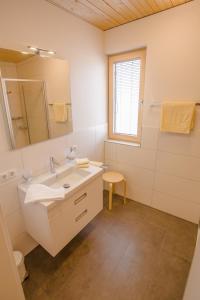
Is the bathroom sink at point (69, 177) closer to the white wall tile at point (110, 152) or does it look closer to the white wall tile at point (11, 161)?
the white wall tile at point (11, 161)

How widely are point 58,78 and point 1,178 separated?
42.9 inches

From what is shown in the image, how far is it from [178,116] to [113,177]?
115cm

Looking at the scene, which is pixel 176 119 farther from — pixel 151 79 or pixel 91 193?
pixel 91 193

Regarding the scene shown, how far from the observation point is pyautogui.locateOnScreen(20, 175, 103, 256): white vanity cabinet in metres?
1.25

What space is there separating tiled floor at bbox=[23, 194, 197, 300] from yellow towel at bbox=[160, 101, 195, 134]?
1172mm

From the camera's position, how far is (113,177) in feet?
7.59

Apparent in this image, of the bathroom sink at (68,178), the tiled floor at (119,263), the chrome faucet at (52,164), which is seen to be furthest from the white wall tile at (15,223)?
the chrome faucet at (52,164)

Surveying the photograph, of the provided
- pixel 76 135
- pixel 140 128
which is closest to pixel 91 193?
pixel 76 135

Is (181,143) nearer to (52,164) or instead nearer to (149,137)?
(149,137)

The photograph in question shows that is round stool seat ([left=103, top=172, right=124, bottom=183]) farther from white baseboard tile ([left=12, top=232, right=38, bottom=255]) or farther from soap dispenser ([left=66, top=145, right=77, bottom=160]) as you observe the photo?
white baseboard tile ([left=12, top=232, right=38, bottom=255])

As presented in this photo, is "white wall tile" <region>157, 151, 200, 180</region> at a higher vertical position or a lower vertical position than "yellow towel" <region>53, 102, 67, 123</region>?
lower

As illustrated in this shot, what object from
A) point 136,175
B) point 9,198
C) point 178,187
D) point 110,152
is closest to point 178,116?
point 178,187

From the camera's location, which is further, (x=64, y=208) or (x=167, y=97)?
(x=167, y=97)

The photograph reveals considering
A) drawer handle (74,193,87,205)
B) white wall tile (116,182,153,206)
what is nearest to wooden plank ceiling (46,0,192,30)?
drawer handle (74,193,87,205)
